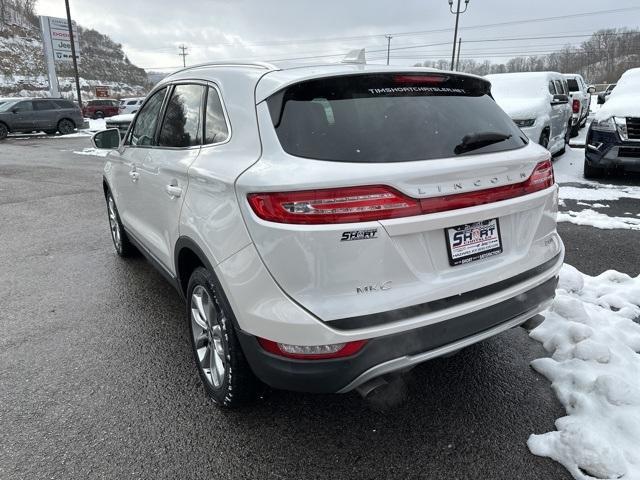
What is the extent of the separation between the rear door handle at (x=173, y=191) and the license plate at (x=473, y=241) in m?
1.56

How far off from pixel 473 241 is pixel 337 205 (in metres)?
0.70

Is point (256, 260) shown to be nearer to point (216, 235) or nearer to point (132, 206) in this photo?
point (216, 235)

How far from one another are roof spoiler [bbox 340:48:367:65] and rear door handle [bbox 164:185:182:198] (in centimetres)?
121

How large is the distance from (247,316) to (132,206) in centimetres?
237

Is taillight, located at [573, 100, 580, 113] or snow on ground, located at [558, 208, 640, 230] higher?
taillight, located at [573, 100, 580, 113]

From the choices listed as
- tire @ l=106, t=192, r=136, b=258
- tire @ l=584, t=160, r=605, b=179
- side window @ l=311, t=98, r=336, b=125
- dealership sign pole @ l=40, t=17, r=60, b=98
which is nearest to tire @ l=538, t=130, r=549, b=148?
tire @ l=584, t=160, r=605, b=179

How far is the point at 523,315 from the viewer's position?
241 cm

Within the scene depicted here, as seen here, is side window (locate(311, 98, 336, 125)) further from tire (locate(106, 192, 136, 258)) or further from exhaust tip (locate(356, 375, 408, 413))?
tire (locate(106, 192, 136, 258))

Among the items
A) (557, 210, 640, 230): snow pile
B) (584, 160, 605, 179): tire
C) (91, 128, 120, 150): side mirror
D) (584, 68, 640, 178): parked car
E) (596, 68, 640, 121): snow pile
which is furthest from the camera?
(584, 160, 605, 179): tire

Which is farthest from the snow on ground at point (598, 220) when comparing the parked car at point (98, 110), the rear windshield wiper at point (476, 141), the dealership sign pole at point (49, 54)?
the parked car at point (98, 110)

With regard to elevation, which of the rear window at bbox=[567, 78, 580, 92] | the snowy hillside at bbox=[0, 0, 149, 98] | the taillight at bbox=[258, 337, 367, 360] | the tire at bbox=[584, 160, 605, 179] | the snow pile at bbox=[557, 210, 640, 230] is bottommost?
the snow pile at bbox=[557, 210, 640, 230]

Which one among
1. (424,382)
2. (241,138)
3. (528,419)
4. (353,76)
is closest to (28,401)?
(241,138)

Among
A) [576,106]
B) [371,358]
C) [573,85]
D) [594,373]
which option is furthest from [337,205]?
[573,85]

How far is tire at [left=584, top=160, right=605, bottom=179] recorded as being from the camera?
8.76 meters
